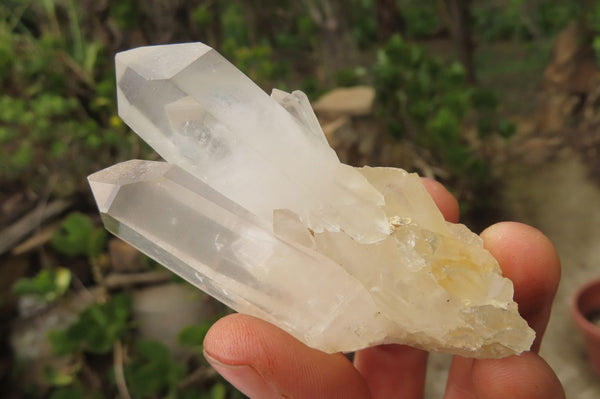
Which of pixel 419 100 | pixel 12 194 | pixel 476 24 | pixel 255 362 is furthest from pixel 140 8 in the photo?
pixel 476 24

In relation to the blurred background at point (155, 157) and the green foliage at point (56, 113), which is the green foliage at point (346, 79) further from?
the green foliage at point (56, 113)

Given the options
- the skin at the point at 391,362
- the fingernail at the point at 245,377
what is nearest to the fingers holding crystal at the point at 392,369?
the skin at the point at 391,362

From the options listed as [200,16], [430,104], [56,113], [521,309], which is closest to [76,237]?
[56,113]

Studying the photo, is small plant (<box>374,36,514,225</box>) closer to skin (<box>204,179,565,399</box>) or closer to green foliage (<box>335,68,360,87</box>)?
green foliage (<box>335,68,360,87</box>)

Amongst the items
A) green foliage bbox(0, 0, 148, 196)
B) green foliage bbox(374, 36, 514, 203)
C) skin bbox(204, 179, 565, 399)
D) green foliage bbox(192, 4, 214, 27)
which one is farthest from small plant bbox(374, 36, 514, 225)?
skin bbox(204, 179, 565, 399)

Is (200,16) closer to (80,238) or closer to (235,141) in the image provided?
(80,238)

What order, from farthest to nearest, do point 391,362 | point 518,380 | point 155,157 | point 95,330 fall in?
point 155,157 < point 95,330 < point 391,362 < point 518,380
